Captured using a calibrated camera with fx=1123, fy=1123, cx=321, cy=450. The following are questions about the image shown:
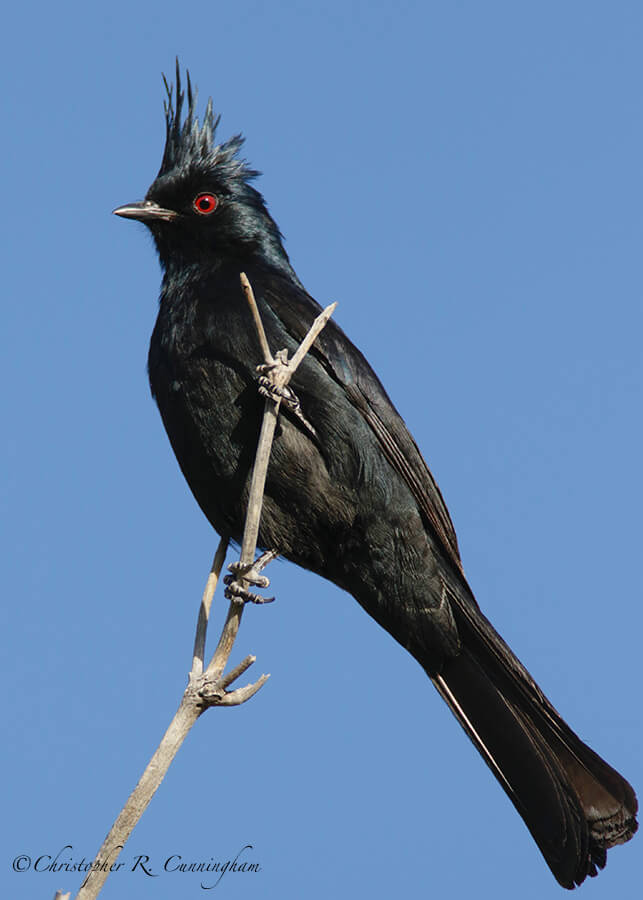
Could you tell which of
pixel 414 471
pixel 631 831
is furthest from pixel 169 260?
pixel 631 831

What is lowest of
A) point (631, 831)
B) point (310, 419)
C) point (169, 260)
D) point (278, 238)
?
point (631, 831)

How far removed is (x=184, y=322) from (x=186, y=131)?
5.55 feet

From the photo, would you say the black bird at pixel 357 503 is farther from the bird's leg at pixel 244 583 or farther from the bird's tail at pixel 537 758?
the bird's leg at pixel 244 583

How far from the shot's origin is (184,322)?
18.6ft

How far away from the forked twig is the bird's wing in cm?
110

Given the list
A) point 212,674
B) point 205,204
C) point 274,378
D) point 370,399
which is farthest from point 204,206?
point 212,674

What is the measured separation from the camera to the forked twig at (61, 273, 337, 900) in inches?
136

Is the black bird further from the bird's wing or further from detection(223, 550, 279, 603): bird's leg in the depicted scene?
detection(223, 550, 279, 603): bird's leg

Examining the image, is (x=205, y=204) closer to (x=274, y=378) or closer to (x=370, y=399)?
(x=370, y=399)

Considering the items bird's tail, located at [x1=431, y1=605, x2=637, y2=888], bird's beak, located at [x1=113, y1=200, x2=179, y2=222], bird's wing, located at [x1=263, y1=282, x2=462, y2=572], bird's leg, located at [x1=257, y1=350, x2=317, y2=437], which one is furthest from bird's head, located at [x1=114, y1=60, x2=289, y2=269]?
bird's tail, located at [x1=431, y1=605, x2=637, y2=888]

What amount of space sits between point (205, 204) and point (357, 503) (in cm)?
Answer: 209

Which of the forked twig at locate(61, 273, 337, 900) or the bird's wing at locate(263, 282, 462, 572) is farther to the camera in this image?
the bird's wing at locate(263, 282, 462, 572)

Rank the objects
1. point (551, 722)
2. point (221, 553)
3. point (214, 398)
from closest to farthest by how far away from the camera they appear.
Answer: point (221, 553) < point (214, 398) < point (551, 722)

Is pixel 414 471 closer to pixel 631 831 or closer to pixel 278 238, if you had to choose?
pixel 278 238
